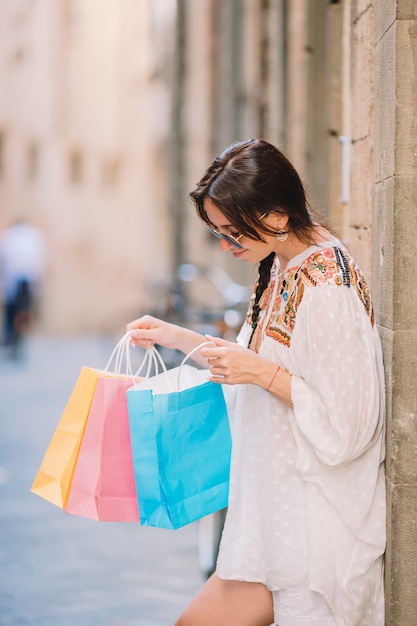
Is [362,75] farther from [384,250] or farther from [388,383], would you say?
[388,383]

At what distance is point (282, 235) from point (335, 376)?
42 cm

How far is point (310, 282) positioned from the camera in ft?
9.00

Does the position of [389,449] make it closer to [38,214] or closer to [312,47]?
[312,47]

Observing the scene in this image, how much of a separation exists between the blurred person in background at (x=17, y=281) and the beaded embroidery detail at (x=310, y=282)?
47.9 ft

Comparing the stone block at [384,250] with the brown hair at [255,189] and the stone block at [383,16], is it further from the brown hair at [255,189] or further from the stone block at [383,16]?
the stone block at [383,16]

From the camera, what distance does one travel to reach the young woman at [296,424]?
270cm

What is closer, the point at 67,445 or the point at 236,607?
the point at 236,607

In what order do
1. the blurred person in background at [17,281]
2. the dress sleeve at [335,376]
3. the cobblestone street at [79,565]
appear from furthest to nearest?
the blurred person in background at [17,281], the cobblestone street at [79,565], the dress sleeve at [335,376]

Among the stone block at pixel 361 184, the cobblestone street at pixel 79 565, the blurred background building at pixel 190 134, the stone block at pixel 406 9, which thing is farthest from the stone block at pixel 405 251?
the cobblestone street at pixel 79 565

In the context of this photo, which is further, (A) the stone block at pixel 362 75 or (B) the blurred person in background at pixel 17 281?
(B) the blurred person in background at pixel 17 281

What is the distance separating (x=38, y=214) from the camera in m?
24.3

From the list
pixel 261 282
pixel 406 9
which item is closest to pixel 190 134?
pixel 261 282

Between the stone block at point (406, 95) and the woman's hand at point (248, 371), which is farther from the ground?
the stone block at point (406, 95)

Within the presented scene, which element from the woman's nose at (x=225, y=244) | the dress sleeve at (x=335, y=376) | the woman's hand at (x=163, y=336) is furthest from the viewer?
the woman's hand at (x=163, y=336)
